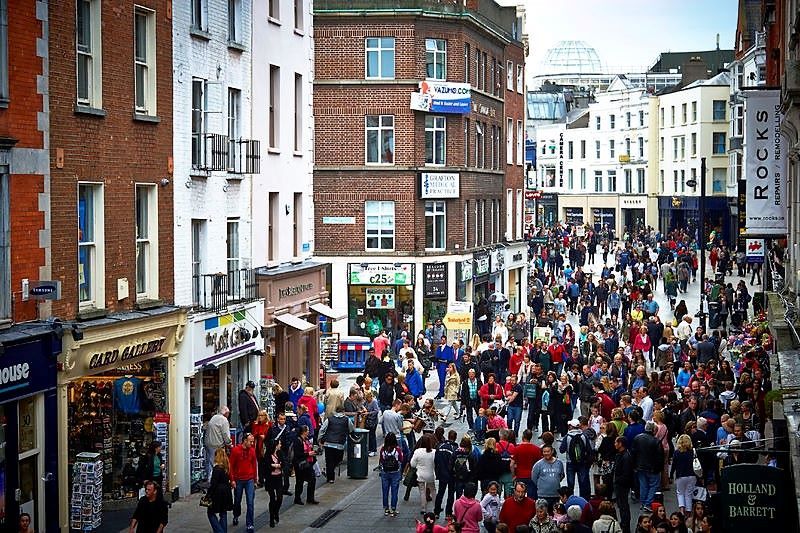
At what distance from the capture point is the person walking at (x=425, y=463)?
23469 millimetres

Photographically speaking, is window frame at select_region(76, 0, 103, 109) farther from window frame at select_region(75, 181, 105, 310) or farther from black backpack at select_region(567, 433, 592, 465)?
black backpack at select_region(567, 433, 592, 465)

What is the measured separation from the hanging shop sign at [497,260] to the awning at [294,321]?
22248mm

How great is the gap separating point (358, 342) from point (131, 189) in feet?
59.8

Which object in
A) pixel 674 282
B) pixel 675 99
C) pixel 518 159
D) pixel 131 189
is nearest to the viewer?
pixel 131 189

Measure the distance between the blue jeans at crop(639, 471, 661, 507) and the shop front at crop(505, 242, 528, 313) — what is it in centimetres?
3808

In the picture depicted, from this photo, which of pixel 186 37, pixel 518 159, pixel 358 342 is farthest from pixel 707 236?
pixel 186 37

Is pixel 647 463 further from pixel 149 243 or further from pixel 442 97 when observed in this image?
pixel 442 97

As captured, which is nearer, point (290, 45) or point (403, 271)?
point (290, 45)

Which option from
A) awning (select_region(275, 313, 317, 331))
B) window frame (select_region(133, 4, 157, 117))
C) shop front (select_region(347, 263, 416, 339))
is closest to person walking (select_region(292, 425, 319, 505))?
window frame (select_region(133, 4, 157, 117))

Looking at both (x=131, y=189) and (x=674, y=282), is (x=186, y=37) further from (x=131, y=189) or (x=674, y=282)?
(x=674, y=282)

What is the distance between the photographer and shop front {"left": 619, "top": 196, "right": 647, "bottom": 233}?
10725cm

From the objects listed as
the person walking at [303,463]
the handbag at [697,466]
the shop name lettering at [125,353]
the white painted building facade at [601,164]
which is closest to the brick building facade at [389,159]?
the person walking at [303,463]

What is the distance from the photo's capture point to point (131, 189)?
978 inches

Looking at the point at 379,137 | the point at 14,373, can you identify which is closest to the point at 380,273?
the point at 379,137
